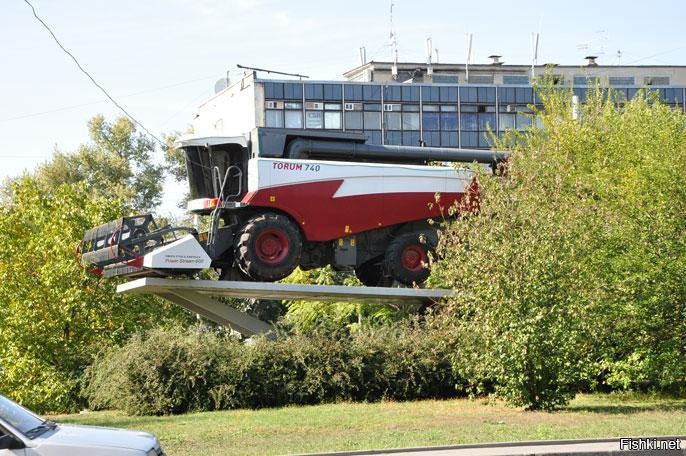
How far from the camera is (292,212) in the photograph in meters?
27.1

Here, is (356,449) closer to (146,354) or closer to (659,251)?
(146,354)

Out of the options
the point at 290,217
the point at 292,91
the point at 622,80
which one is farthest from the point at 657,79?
the point at 290,217

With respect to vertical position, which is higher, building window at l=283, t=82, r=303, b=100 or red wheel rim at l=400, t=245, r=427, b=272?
building window at l=283, t=82, r=303, b=100

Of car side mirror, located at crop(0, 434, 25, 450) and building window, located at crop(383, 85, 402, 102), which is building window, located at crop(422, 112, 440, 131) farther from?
car side mirror, located at crop(0, 434, 25, 450)

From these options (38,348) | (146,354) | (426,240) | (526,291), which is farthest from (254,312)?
(526,291)

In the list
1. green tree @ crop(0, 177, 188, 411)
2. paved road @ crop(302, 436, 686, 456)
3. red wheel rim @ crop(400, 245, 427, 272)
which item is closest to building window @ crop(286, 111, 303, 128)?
→ green tree @ crop(0, 177, 188, 411)

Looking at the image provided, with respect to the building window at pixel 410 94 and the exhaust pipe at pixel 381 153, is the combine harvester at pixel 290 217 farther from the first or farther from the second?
the building window at pixel 410 94

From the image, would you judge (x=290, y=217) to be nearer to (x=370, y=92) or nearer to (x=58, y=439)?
(x=58, y=439)

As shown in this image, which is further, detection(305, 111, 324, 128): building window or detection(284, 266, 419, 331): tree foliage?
detection(305, 111, 324, 128): building window

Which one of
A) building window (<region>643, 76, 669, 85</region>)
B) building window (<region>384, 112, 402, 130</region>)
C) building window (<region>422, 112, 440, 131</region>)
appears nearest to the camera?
building window (<region>384, 112, 402, 130</region>)

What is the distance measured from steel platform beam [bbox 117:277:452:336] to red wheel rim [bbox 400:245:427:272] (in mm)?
930

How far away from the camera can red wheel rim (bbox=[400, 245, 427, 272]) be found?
29.3m

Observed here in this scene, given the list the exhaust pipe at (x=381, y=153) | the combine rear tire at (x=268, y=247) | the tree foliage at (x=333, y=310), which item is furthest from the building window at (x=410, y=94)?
the combine rear tire at (x=268, y=247)

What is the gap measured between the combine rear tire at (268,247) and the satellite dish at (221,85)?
50.9 meters
